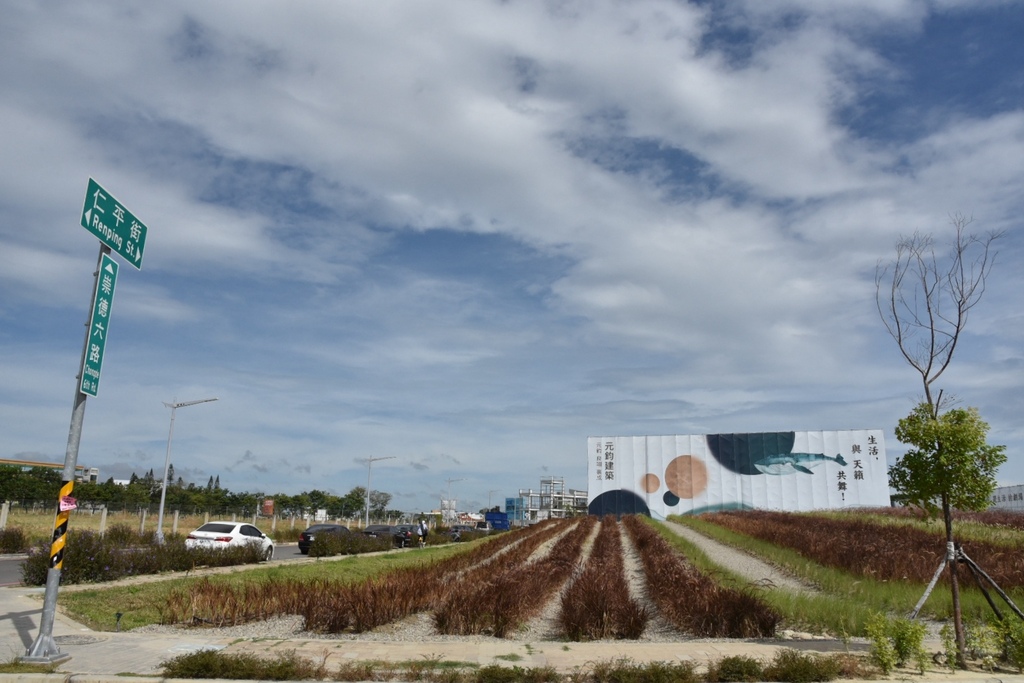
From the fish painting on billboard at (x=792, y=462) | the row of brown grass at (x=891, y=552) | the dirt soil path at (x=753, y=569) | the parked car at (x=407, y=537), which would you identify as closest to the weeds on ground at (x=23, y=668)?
the dirt soil path at (x=753, y=569)

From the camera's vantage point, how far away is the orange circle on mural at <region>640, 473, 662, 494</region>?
67812mm

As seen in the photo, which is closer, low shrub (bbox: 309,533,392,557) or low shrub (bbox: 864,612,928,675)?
low shrub (bbox: 864,612,928,675)

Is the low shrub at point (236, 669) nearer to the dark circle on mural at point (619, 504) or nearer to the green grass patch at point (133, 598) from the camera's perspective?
the green grass patch at point (133, 598)

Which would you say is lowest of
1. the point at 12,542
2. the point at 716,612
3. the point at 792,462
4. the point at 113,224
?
the point at 12,542

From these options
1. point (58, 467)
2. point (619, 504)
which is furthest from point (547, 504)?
point (58, 467)

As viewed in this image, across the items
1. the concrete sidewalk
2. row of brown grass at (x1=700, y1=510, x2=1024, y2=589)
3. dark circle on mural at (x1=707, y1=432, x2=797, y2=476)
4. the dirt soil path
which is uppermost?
dark circle on mural at (x1=707, y1=432, x2=797, y2=476)

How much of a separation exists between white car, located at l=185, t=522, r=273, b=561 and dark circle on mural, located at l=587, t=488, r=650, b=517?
4549 centimetres

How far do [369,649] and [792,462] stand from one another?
6270 cm

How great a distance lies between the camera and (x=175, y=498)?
93188 mm

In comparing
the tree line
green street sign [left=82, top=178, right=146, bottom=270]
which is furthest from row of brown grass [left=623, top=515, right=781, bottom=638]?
the tree line

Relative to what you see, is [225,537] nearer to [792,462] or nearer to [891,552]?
[891,552]

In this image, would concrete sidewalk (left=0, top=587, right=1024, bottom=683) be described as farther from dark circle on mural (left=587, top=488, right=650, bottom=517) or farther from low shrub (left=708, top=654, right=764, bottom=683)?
dark circle on mural (left=587, top=488, right=650, bottom=517)

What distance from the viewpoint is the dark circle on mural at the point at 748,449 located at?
218 feet

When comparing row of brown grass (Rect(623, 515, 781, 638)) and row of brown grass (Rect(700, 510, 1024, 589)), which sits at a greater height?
row of brown grass (Rect(700, 510, 1024, 589))
